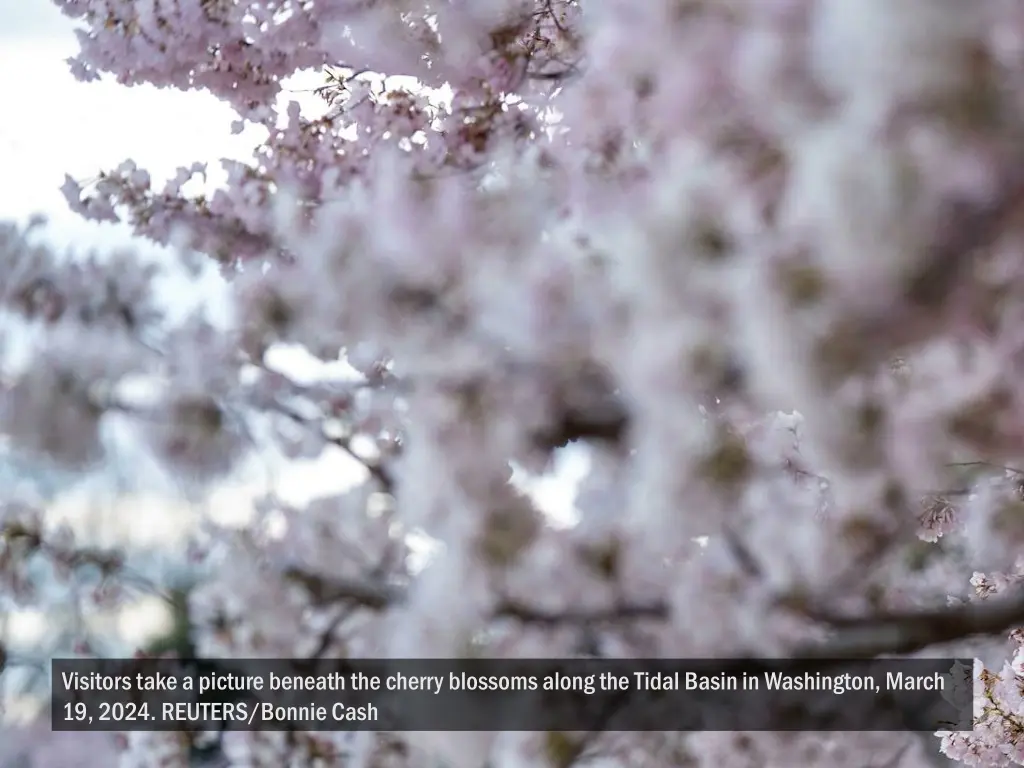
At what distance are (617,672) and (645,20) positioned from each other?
32cm

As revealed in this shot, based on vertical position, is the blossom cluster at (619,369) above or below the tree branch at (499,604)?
above

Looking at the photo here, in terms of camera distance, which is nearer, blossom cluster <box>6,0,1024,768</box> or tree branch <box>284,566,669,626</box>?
blossom cluster <box>6,0,1024,768</box>

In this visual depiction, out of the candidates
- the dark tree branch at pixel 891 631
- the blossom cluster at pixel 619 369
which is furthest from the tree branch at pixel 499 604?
the dark tree branch at pixel 891 631

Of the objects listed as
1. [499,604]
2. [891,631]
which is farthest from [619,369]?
[891,631]

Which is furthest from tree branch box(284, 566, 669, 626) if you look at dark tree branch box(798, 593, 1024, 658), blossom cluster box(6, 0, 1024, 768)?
dark tree branch box(798, 593, 1024, 658)

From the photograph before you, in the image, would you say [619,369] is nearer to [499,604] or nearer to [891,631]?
[499,604]

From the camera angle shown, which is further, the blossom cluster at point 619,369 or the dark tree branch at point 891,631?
the dark tree branch at point 891,631

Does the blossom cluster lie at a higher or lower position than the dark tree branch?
higher

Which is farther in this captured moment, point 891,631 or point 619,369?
point 891,631

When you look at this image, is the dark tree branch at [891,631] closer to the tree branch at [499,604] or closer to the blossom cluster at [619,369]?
the blossom cluster at [619,369]

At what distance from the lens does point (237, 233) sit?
73 centimetres

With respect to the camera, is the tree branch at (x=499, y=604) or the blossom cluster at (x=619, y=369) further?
the tree branch at (x=499, y=604)

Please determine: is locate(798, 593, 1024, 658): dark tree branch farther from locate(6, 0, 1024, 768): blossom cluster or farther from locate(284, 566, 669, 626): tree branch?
locate(284, 566, 669, 626): tree branch

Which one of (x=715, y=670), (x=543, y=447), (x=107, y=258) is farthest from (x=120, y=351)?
(x=715, y=670)
